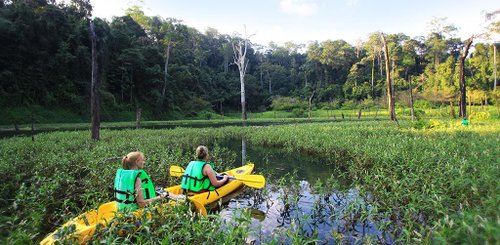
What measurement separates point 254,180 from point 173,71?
48.1m

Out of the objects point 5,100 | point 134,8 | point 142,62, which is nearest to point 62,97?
point 5,100

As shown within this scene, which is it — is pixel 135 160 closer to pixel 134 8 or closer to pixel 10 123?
pixel 10 123

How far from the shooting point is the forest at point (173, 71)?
30406mm

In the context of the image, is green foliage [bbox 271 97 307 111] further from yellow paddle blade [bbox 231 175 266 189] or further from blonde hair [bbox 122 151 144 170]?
blonde hair [bbox 122 151 144 170]

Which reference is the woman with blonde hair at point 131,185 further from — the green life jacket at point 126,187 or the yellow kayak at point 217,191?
the yellow kayak at point 217,191

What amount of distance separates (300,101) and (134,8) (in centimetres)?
3742

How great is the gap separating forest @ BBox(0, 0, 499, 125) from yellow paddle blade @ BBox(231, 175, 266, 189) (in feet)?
51.3

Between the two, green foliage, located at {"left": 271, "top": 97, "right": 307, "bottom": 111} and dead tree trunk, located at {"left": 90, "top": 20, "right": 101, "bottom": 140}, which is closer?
dead tree trunk, located at {"left": 90, "top": 20, "right": 101, "bottom": 140}

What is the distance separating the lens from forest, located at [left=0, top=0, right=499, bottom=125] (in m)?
30.4

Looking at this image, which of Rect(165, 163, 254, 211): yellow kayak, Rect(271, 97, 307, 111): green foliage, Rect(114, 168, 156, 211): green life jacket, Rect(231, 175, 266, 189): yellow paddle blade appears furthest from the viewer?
Rect(271, 97, 307, 111): green foliage

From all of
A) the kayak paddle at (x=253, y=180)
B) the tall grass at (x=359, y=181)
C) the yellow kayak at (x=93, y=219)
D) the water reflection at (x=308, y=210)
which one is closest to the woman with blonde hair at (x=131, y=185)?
the yellow kayak at (x=93, y=219)

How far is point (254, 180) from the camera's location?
20.9ft

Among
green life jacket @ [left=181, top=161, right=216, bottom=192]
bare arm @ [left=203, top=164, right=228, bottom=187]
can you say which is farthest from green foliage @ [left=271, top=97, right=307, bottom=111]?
green life jacket @ [left=181, top=161, right=216, bottom=192]

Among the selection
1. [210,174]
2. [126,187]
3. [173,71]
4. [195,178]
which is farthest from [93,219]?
[173,71]
